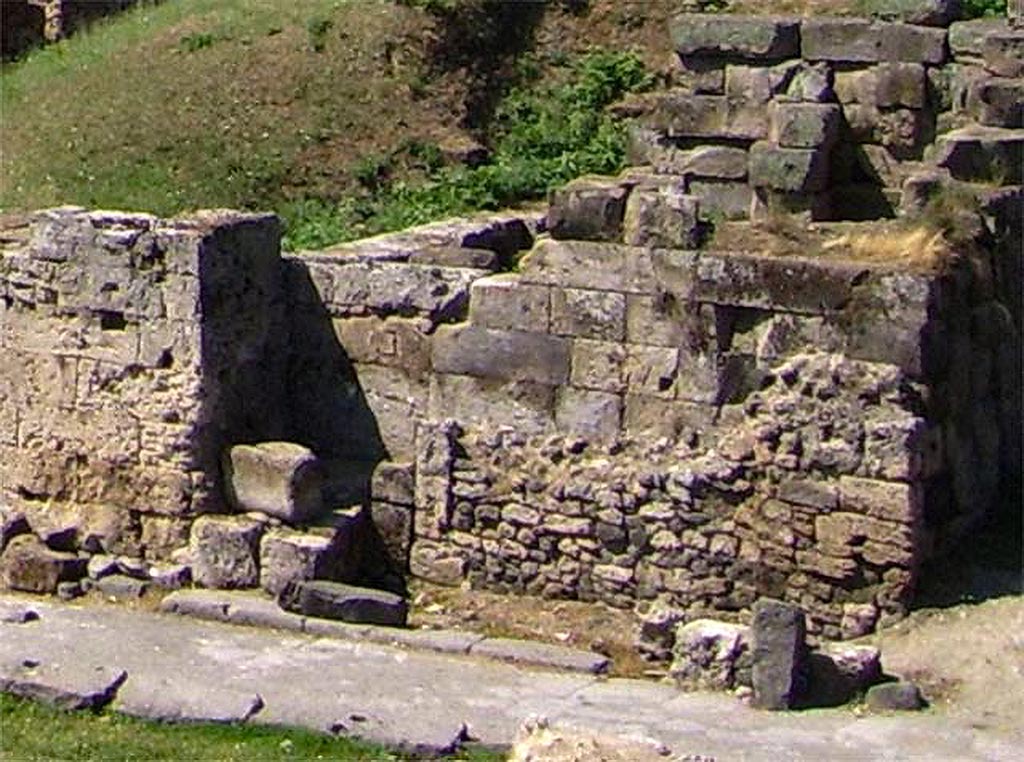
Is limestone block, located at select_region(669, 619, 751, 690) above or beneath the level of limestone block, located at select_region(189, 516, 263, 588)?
beneath

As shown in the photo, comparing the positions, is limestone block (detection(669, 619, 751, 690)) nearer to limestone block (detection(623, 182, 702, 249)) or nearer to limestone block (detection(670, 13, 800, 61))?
limestone block (detection(623, 182, 702, 249))

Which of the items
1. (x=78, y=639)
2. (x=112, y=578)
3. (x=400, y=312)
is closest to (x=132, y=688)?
(x=78, y=639)

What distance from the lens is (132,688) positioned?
11.5 meters

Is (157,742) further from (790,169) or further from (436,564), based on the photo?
(790,169)

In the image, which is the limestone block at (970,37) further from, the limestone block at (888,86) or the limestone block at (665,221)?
the limestone block at (665,221)

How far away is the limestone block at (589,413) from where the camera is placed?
12.8 metres

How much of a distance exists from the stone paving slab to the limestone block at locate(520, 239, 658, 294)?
1970mm

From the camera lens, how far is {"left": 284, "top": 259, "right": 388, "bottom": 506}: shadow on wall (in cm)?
1383

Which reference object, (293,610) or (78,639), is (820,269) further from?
(78,639)

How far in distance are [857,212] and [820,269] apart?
227cm

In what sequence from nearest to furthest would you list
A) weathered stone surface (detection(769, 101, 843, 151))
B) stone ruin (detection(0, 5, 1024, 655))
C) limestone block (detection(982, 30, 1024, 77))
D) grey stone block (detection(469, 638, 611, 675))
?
grey stone block (detection(469, 638, 611, 675))
stone ruin (detection(0, 5, 1024, 655))
weathered stone surface (detection(769, 101, 843, 151))
limestone block (detection(982, 30, 1024, 77))

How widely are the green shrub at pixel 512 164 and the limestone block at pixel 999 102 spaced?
509cm

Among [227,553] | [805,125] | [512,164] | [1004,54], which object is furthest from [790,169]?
[512,164]

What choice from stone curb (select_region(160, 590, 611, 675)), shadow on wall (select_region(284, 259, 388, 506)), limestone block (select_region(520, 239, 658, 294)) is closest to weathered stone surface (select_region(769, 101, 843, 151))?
limestone block (select_region(520, 239, 658, 294))
